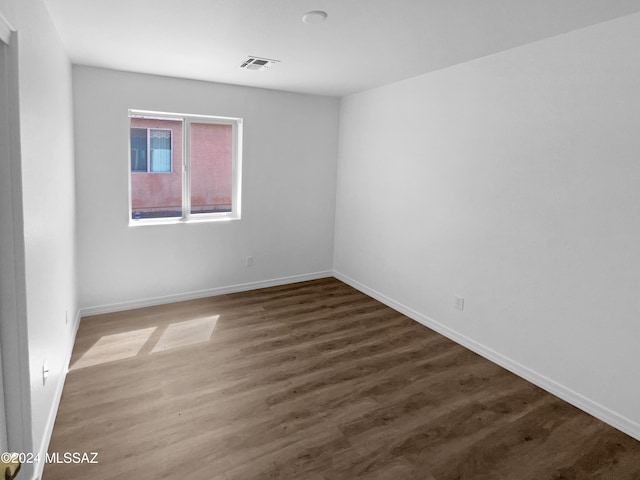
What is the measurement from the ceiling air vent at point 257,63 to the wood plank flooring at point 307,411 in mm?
2436

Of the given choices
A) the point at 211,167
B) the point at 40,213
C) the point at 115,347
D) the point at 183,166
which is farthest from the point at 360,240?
the point at 40,213

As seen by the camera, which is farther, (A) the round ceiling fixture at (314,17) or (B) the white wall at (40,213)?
(A) the round ceiling fixture at (314,17)

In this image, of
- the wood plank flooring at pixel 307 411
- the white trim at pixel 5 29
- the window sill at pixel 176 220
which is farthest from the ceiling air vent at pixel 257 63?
the wood plank flooring at pixel 307 411

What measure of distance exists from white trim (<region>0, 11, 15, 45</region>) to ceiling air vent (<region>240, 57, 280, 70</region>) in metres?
1.99

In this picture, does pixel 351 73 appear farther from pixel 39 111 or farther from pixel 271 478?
pixel 271 478

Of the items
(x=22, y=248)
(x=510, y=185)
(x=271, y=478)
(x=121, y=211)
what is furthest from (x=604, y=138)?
(x=121, y=211)

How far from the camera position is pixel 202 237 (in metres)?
4.50

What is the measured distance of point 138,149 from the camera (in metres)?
4.18

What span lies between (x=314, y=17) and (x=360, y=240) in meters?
2.98

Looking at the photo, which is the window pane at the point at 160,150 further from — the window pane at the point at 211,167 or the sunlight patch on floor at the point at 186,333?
the sunlight patch on floor at the point at 186,333

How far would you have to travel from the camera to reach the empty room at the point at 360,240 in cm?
213

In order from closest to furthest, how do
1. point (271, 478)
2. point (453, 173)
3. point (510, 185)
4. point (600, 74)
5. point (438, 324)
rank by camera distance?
point (271, 478) → point (600, 74) → point (510, 185) → point (453, 173) → point (438, 324)

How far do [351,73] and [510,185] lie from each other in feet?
5.92

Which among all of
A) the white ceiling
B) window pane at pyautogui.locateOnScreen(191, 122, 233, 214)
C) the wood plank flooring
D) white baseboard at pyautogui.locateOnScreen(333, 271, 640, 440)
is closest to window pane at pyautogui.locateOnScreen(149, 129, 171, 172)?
window pane at pyautogui.locateOnScreen(191, 122, 233, 214)
